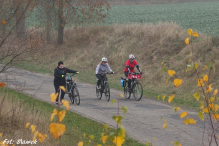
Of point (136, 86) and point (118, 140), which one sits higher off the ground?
point (118, 140)

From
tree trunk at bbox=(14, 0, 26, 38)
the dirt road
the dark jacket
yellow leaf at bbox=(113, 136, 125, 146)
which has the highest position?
tree trunk at bbox=(14, 0, 26, 38)

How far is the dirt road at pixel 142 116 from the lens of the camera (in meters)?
9.73

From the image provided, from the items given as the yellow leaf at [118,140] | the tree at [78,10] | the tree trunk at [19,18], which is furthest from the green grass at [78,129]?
the tree at [78,10]

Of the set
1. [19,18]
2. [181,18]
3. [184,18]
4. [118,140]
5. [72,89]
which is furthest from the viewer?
[181,18]

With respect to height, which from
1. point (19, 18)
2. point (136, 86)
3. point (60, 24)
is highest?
point (19, 18)

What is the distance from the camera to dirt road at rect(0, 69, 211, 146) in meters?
9.73

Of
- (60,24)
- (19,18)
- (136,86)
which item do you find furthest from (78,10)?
(19,18)

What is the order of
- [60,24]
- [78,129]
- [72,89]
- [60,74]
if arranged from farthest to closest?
1. [60,24]
2. [72,89]
3. [60,74]
4. [78,129]

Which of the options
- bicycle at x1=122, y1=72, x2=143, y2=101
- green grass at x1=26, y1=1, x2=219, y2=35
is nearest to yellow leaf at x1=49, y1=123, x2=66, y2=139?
bicycle at x1=122, y1=72, x2=143, y2=101

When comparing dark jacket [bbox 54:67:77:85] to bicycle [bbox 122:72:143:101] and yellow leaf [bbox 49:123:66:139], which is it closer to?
bicycle [bbox 122:72:143:101]

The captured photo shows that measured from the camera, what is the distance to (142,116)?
12633 mm

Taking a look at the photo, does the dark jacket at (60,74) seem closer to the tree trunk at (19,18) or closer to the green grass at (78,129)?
the green grass at (78,129)

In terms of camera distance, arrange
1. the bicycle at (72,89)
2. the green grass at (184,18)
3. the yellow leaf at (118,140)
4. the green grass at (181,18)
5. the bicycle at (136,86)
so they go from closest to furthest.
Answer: the yellow leaf at (118,140)
the bicycle at (72,89)
the bicycle at (136,86)
the green grass at (181,18)
the green grass at (184,18)

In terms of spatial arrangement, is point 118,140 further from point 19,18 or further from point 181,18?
point 181,18
